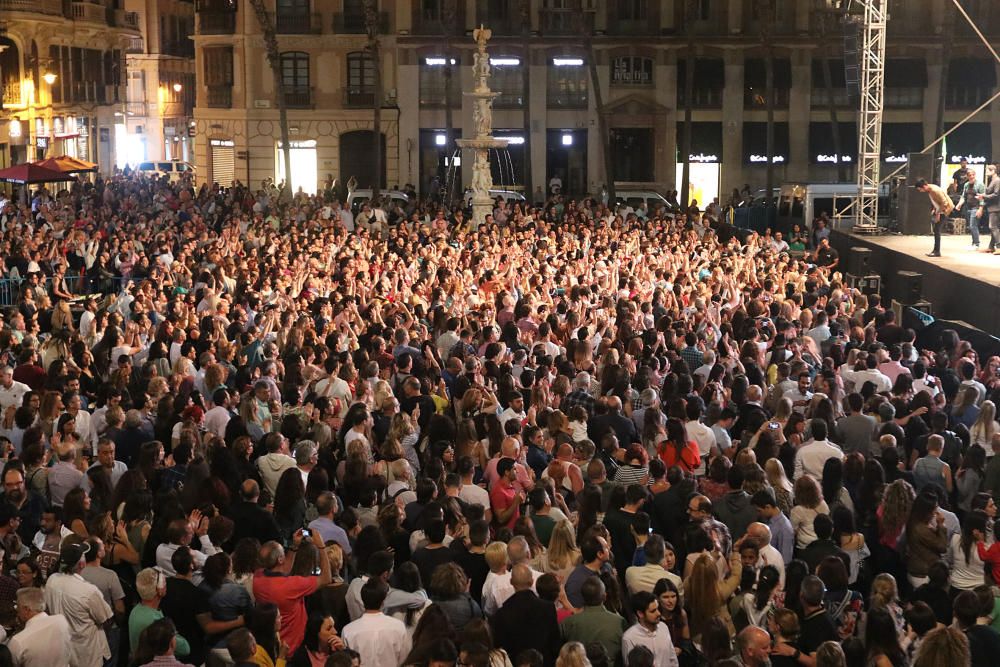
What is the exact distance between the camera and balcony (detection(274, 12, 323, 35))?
49.9m

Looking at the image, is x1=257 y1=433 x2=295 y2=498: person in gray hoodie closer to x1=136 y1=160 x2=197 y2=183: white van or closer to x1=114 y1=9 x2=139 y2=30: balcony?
x1=136 y1=160 x2=197 y2=183: white van

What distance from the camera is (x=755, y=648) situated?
7602 millimetres

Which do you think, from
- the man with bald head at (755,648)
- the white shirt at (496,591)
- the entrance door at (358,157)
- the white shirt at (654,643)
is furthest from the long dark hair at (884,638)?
the entrance door at (358,157)

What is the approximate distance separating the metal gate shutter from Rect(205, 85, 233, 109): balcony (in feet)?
4.59

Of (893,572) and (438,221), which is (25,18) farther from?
(893,572)

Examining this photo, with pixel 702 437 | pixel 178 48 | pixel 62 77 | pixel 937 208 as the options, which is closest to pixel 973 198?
pixel 937 208

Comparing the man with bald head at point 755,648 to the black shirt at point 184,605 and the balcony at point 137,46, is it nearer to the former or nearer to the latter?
the black shirt at point 184,605

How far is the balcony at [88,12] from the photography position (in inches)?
2200

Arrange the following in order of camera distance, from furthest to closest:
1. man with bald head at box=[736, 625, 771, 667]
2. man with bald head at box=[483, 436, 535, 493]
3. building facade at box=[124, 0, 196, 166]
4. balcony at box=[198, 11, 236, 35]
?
building facade at box=[124, 0, 196, 166] → balcony at box=[198, 11, 236, 35] → man with bald head at box=[483, 436, 535, 493] → man with bald head at box=[736, 625, 771, 667]

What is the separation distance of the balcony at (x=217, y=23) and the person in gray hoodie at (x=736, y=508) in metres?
44.1

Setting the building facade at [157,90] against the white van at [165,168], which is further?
the building facade at [157,90]

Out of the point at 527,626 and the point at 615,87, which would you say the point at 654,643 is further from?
the point at 615,87

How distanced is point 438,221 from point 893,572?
1939cm

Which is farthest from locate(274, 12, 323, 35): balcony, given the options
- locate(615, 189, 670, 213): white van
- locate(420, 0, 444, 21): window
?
locate(615, 189, 670, 213): white van
